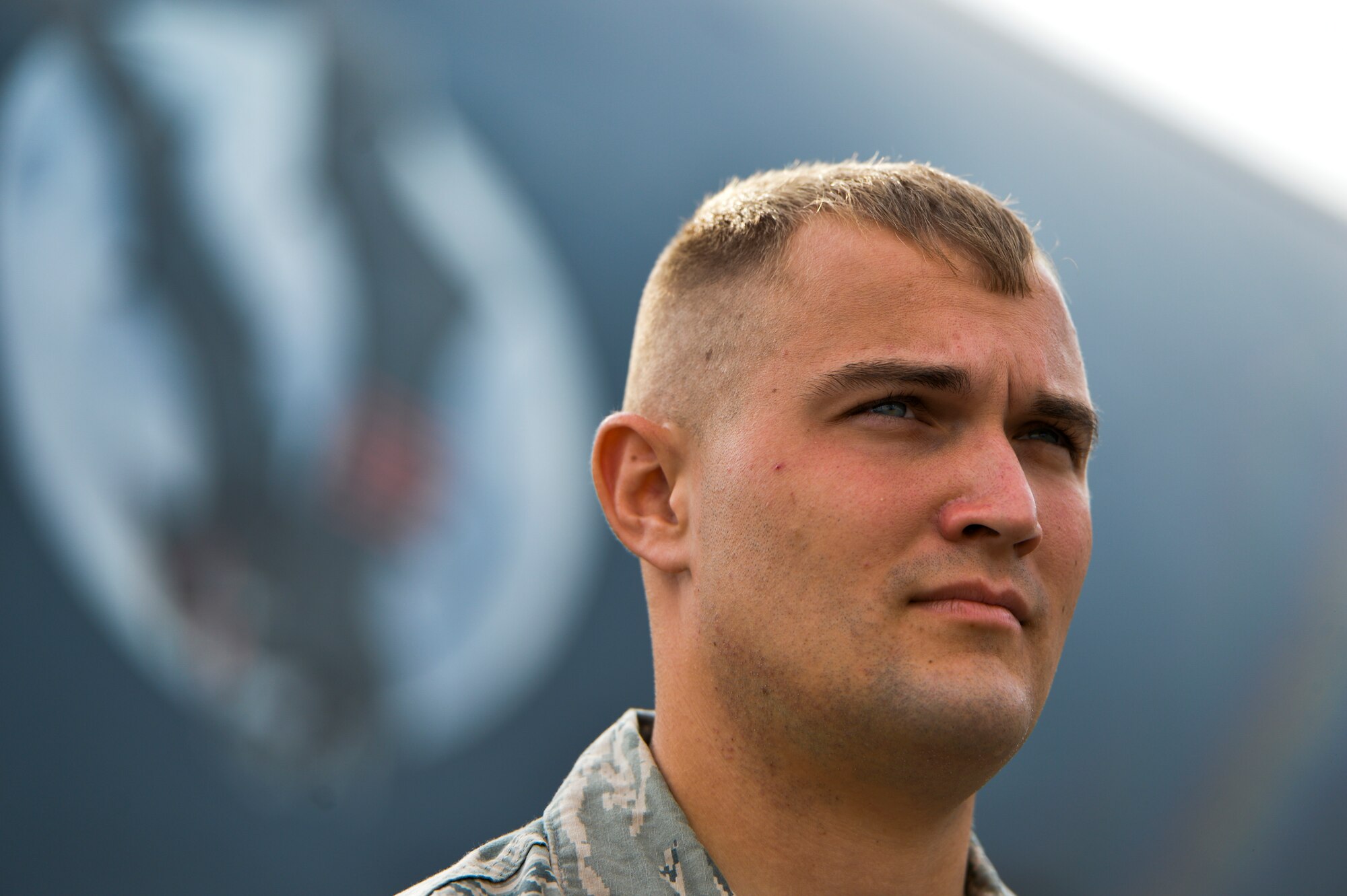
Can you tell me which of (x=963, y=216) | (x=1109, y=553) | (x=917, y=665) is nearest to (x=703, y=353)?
(x=963, y=216)

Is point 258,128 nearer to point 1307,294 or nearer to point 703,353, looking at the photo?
point 703,353

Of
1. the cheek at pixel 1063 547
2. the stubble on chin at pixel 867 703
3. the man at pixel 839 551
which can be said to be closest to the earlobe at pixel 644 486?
the man at pixel 839 551

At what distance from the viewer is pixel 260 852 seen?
359 centimetres

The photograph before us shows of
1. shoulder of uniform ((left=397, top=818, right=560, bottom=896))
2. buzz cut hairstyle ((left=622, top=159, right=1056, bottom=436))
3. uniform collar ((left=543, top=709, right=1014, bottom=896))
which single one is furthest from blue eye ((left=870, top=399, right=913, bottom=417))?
shoulder of uniform ((left=397, top=818, right=560, bottom=896))

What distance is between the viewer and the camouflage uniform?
1630 millimetres

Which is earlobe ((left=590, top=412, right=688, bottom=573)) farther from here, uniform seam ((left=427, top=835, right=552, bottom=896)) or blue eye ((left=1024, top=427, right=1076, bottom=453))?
blue eye ((left=1024, top=427, right=1076, bottom=453))

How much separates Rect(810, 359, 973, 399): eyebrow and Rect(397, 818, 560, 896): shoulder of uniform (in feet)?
2.77

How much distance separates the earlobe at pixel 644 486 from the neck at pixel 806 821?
0.29m

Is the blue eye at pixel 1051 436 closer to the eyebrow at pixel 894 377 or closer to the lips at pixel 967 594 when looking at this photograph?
the eyebrow at pixel 894 377

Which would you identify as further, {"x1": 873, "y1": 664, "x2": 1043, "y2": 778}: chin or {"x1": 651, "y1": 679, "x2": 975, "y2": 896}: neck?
{"x1": 651, "y1": 679, "x2": 975, "y2": 896}: neck

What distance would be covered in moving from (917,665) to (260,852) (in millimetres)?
2911

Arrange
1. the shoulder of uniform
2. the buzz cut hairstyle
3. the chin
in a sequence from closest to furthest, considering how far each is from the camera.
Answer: the chin, the shoulder of uniform, the buzz cut hairstyle

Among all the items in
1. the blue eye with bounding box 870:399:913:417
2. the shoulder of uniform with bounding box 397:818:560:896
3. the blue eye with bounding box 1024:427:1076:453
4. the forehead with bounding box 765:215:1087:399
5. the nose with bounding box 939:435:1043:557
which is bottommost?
the shoulder of uniform with bounding box 397:818:560:896

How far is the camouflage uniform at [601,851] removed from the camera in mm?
1630
